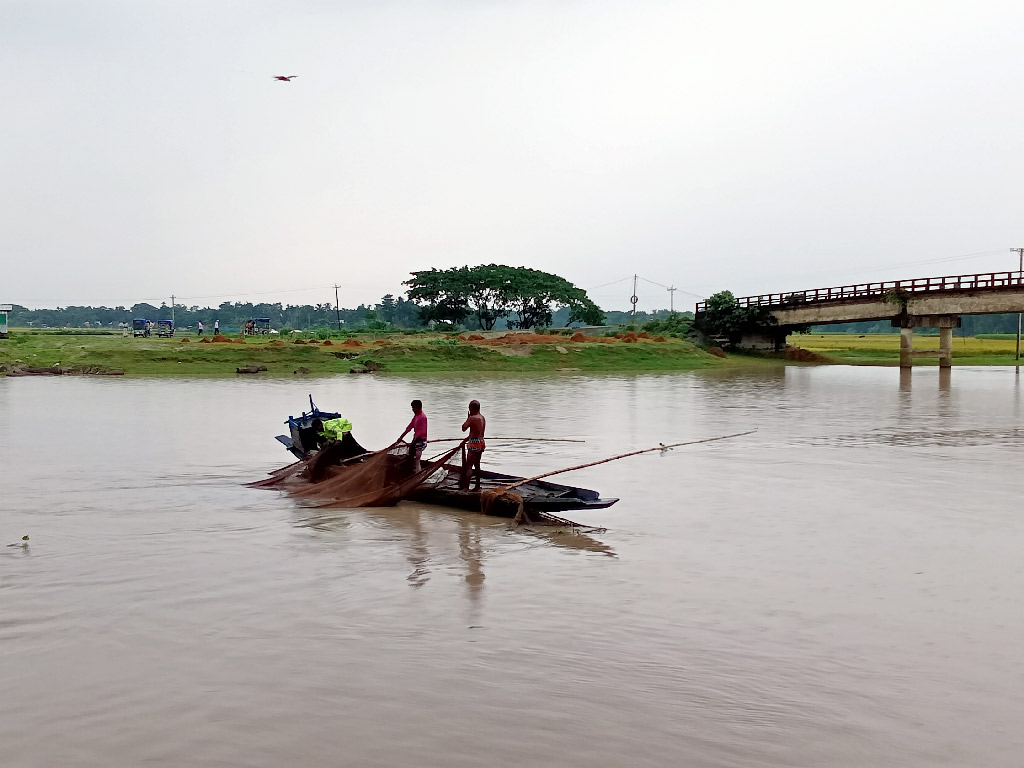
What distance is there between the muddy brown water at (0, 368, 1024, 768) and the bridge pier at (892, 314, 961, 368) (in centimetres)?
4355

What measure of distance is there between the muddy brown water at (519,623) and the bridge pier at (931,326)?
43555 millimetres

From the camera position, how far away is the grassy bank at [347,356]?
161ft

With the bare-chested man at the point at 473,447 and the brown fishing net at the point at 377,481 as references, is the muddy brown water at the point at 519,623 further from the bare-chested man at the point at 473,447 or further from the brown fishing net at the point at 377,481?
the bare-chested man at the point at 473,447

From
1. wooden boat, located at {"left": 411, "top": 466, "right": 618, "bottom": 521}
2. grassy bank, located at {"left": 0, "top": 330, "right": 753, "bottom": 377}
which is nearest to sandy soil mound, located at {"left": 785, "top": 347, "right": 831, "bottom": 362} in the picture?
grassy bank, located at {"left": 0, "top": 330, "right": 753, "bottom": 377}

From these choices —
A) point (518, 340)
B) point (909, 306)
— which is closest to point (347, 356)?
point (518, 340)

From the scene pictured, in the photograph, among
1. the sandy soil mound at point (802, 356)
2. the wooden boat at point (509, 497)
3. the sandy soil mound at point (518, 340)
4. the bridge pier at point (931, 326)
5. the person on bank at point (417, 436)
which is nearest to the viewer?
the wooden boat at point (509, 497)

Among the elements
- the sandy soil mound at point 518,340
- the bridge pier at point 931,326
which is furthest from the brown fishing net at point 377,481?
the bridge pier at point 931,326

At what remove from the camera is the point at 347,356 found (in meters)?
54.7

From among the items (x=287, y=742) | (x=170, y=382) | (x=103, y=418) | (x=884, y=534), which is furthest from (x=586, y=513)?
(x=170, y=382)

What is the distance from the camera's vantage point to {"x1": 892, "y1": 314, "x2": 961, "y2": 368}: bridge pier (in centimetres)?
5734

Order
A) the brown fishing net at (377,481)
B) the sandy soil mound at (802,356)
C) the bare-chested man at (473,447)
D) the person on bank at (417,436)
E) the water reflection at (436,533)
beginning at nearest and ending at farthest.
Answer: the water reflection at (436,533)
the bare-chested man at (473,447)
the brown fishing net at (377,481)
the person on bank at (417,436)
the sandy soil mound at (802,356)

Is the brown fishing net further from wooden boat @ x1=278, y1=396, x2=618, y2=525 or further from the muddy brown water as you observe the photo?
the muddy brown water

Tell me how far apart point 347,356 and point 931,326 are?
119ft

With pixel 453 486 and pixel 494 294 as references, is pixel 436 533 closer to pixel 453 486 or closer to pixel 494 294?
pixel 453 486
